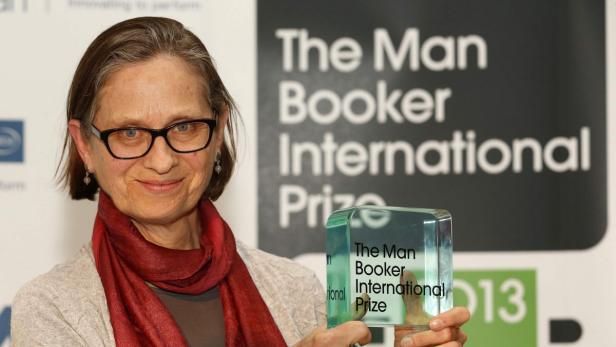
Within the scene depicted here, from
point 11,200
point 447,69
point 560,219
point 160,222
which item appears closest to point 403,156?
point 447,69

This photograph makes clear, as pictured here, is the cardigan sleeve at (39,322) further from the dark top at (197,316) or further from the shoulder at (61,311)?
the dark top at (197,316)

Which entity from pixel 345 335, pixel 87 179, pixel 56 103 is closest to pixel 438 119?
pixel 56 103

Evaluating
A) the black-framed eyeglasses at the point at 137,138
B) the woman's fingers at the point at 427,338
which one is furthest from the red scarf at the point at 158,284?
the woman's fingers at the point at 427,338

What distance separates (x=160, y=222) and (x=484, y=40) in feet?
5.51

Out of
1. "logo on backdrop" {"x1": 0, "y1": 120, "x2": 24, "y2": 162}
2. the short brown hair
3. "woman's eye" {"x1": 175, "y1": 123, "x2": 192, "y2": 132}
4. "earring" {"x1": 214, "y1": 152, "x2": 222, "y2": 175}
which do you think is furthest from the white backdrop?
"woman's eye" {"x1": 175, "y1": 123, "x2": 192, "y2": 132}

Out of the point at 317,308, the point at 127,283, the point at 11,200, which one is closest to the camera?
the point at 127,283

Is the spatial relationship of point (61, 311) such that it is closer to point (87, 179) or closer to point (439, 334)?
point (87, 179)

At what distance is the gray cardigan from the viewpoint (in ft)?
5.79

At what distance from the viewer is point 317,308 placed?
6.84ft

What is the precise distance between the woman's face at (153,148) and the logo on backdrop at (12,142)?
129cm

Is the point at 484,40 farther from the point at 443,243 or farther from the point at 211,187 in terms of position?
the point at 443,243

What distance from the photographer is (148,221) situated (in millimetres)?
1924

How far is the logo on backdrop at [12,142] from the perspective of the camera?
3150 millimetres

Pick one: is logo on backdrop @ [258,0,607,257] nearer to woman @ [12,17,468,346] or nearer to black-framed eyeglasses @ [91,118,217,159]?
woman @ [12,17,468,346]
